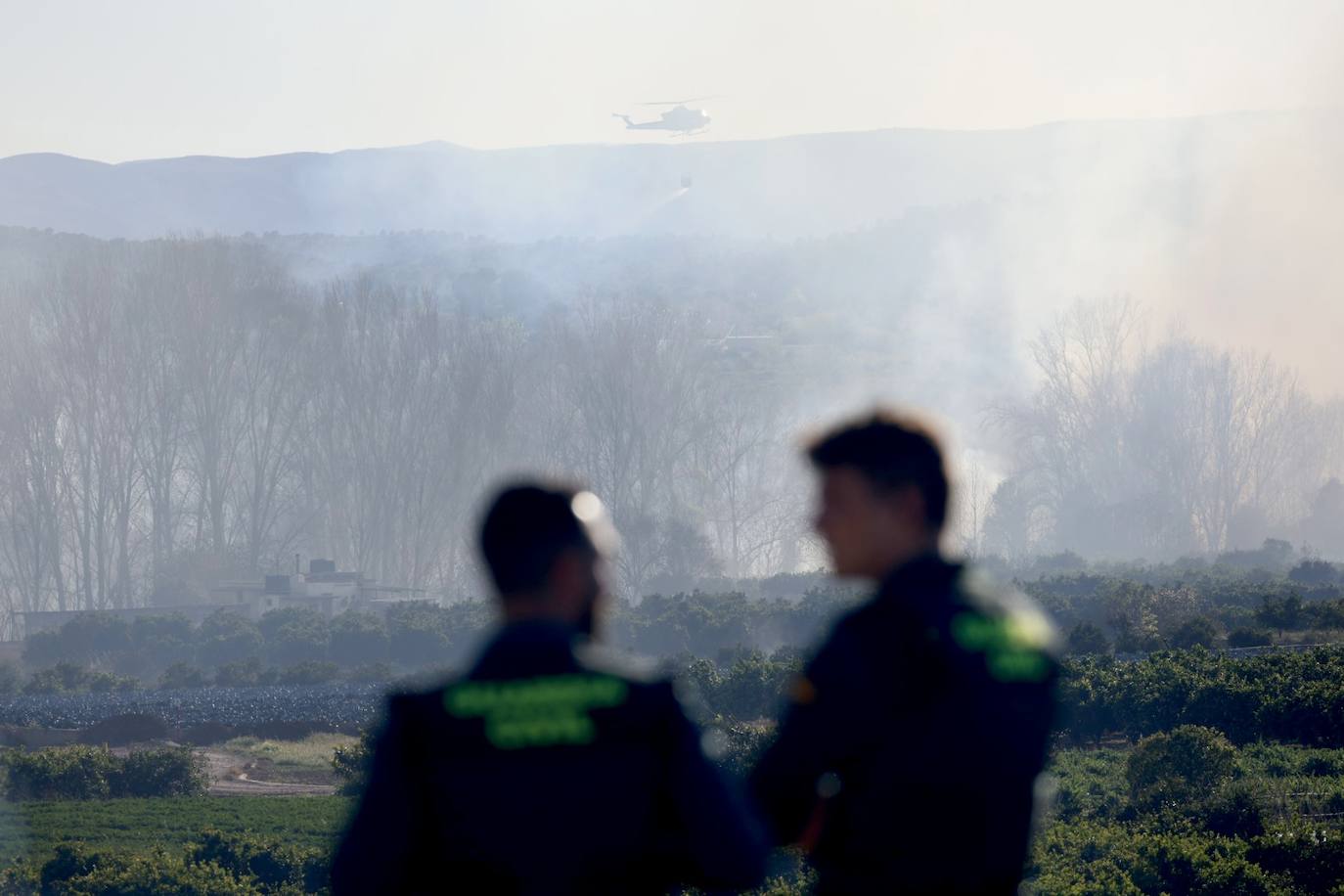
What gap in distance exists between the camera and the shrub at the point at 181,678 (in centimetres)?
2819

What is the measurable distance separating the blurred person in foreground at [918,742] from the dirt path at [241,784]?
1367 cm

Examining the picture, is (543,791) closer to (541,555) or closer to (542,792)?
(542,792)

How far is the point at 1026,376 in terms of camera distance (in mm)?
71062

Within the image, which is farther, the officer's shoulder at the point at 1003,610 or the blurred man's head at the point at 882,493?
the blurred man's head at the point at 882,493

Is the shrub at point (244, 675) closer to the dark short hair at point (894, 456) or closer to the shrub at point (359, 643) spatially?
the shrub at point (359, 643)

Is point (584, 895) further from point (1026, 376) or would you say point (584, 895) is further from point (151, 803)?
point (1026, 376)

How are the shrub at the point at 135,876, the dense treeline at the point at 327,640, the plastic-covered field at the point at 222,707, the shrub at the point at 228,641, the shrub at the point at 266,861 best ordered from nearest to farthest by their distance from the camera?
the shrub at the point at 135,876 < the shrub at the point at 266,861 < the plastic-covered field at the point at 222,707 < the dense treeline at the point at 327,640 < the shrub at the point at 228,641

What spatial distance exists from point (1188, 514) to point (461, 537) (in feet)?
81.8

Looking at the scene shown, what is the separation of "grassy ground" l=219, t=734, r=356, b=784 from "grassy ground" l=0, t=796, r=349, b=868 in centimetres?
250

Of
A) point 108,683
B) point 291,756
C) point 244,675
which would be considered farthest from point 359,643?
point 291,756

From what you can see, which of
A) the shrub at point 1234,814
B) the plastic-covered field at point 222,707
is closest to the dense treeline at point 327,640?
the plastic-covered field at point 222,707

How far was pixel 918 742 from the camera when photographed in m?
2.38

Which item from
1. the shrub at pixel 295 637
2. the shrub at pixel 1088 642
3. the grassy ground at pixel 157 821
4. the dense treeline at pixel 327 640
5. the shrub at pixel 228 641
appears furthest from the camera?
the shrub at pixel 228 641

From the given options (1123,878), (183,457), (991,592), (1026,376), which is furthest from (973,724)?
(1026,376)
